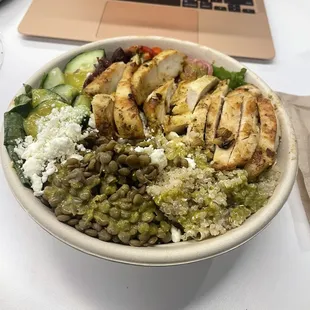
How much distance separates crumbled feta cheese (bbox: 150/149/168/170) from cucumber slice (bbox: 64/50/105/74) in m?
0.56

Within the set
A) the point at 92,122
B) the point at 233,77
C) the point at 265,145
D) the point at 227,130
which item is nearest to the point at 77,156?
the point at 92,122

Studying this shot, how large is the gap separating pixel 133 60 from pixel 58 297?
960 mm

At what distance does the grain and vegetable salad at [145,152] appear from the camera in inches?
46.3

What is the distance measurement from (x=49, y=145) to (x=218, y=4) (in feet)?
5.37

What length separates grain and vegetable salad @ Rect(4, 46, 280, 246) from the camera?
1175 millimetres

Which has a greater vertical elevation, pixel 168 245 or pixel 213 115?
pixel 213 115

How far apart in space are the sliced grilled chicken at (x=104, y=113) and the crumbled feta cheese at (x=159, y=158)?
0.74ft

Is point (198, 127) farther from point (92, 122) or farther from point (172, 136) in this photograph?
point (92, 122)

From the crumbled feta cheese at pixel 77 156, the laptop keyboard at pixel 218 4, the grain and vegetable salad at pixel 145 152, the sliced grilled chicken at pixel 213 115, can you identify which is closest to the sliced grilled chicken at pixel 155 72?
the grain and vegetable salad at pixel 145 152

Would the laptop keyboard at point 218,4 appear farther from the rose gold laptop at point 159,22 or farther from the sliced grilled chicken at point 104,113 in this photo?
the sliced grilled chicken at point 104,113

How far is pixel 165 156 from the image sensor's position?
1.26m

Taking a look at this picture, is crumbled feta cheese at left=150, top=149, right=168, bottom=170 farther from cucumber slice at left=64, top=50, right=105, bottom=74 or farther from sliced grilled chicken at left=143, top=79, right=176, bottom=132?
cucumber slice at left=64, top=50, right=105, bottom=74

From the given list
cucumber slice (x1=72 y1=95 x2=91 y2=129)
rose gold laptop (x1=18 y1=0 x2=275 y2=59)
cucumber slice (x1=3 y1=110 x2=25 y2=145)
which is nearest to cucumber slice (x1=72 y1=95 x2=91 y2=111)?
cucumber slice (x1=72 y1=95 x2=91 y2=129)

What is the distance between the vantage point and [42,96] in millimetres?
1453
